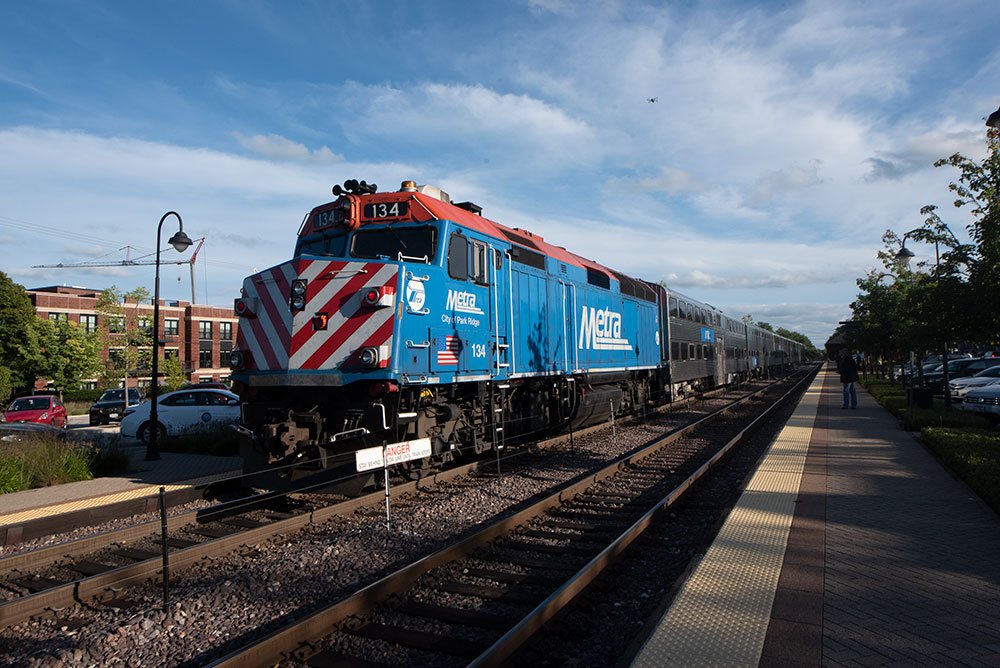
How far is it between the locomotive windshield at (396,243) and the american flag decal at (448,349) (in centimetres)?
113

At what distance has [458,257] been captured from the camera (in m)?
8.82

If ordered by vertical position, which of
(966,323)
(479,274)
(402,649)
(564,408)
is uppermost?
(479,274)

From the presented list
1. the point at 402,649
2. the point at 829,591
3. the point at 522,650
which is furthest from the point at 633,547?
the point at 402,649

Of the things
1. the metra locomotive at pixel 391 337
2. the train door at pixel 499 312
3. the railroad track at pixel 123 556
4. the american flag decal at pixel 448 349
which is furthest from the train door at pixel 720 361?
the railroad track at pixel 123 556

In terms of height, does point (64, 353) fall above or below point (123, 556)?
above

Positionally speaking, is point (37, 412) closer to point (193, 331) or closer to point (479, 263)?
point (479, 263)

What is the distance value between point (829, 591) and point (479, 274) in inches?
244

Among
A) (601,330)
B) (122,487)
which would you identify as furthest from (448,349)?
(601,330)

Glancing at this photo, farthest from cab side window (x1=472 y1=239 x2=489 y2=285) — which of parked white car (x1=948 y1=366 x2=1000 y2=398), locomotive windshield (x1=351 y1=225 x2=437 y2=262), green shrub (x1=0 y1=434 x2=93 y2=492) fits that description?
parked white car (x1=948 y1=366 x2=1000 y2=398)

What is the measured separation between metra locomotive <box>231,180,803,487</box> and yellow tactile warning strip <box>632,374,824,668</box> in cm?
372

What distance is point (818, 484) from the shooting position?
865 cm

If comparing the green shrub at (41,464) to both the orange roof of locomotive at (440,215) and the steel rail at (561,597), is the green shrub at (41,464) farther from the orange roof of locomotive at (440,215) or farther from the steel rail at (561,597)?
the steel rail at (561,597)

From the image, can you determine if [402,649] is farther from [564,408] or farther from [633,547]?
[564,408]

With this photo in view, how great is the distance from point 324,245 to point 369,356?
8.99 feet
